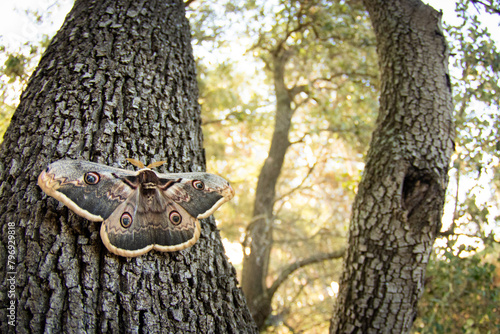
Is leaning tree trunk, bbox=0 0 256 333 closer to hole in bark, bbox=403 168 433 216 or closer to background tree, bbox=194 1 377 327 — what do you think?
hole in bark, bbox=403 168 433 216

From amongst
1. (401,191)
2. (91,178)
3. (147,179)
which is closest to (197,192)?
(147,179)

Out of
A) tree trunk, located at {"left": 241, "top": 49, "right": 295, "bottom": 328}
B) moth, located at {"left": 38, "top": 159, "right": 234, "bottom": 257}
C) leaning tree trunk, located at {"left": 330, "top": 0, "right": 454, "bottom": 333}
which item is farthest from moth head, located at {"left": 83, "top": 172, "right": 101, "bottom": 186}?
tree trunk, located at {"left": 241, "top": 49, "right": 295, "bottom": 328}

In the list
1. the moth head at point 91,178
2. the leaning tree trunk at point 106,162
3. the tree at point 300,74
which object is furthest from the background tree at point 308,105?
the moth head at point 91,178

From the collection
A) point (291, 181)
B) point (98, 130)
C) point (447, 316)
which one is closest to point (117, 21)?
point (98, 130)

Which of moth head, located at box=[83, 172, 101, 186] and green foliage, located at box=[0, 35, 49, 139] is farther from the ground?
green foliage, located at box=[0, 35, 49, 139]

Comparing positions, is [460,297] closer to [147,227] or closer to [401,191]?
[401,191]

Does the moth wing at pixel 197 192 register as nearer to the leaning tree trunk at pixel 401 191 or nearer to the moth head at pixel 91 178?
the moth head at pixel 91 178
